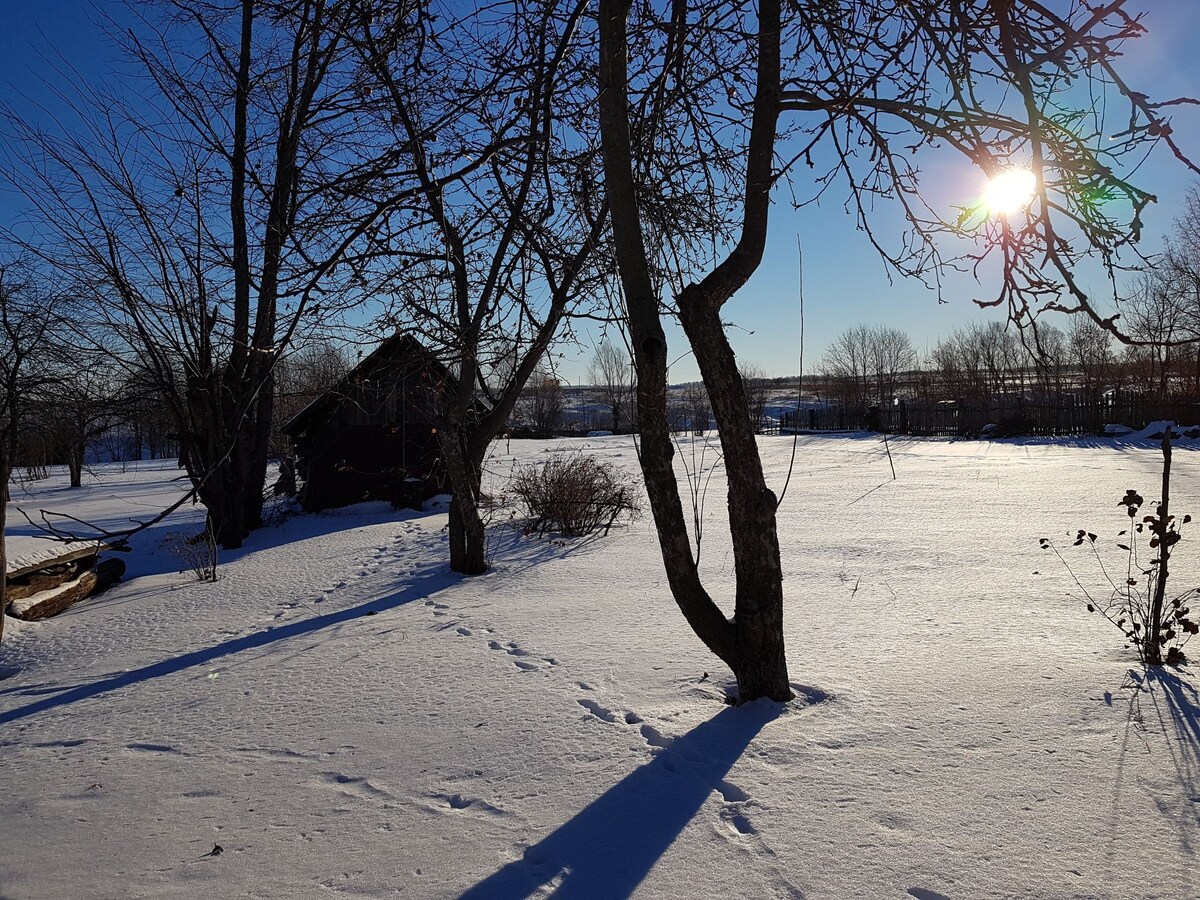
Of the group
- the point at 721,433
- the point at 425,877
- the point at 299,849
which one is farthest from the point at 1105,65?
the point at 299,849

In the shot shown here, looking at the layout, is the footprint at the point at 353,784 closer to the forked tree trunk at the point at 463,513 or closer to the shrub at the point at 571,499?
the forked tree trunk at the point at 463,513

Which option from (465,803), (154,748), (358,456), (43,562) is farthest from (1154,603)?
(358,456)

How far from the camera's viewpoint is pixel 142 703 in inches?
173

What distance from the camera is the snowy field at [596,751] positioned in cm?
241

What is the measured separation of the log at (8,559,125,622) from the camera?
23.0 feet

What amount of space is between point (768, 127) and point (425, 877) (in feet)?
11.5

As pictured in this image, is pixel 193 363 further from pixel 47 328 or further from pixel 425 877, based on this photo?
pixel 425 877

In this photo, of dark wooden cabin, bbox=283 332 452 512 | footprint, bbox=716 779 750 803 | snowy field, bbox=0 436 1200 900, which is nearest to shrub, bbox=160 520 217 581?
snowy field, bbox=0 436 1200 900

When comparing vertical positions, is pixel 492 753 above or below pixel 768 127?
below

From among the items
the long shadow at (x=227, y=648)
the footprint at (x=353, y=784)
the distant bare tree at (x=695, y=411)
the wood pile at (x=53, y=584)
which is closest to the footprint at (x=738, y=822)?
the footprint at (x=353, y=784)

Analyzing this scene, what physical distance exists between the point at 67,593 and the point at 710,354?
7.71 meters

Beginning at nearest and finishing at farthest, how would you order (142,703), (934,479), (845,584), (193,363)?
(142,703) → (845,584) → (193,363) → (934,479)

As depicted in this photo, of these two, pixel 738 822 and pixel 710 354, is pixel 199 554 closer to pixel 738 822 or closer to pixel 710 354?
pixel 710 354

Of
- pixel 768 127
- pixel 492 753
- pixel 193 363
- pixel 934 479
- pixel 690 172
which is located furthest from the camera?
pixel 934 479
